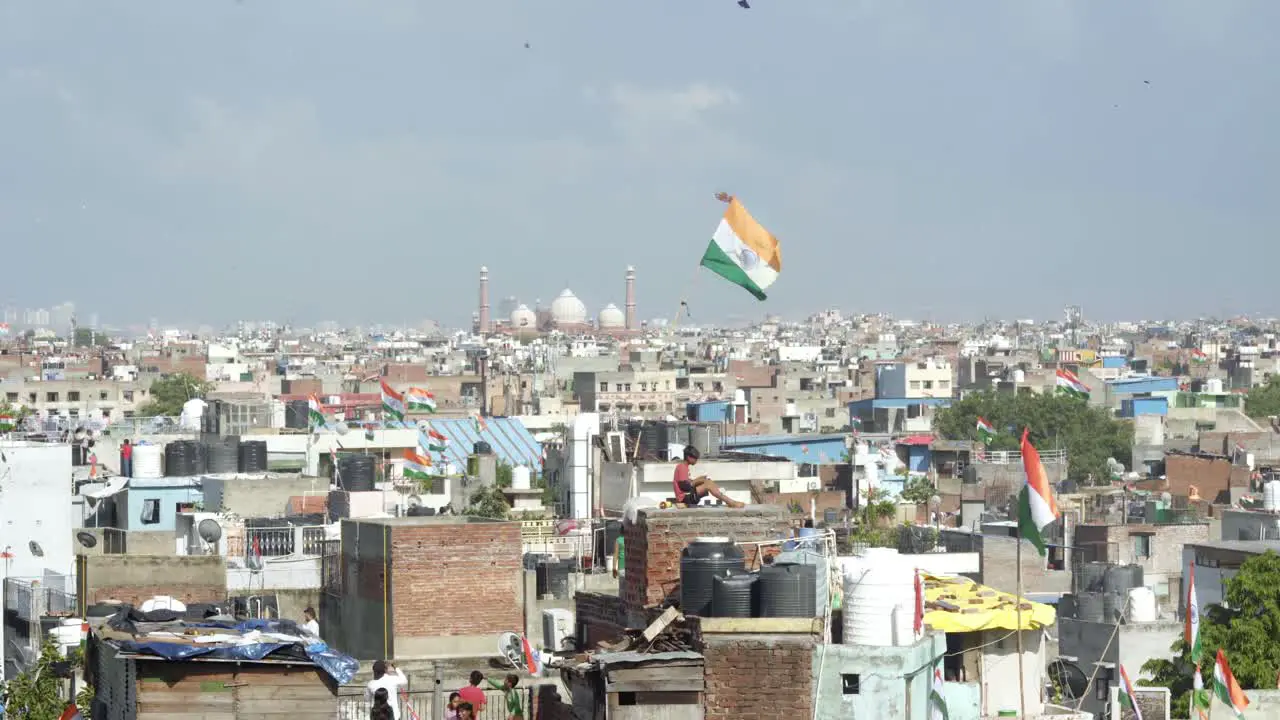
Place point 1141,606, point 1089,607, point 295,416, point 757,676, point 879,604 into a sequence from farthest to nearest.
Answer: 1. point 295,416
2. point 1089,607
3. point 1141,606
4. point 879,604
5. point 757,676

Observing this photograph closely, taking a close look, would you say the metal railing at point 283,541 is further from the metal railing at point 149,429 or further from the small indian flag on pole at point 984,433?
the small indian flag on pole at point 984,433

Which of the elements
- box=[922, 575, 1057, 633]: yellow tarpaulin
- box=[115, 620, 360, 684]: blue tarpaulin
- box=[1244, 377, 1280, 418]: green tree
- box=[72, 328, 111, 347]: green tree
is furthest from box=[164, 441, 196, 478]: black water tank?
box=[72, 328, 111, 347]: green tree

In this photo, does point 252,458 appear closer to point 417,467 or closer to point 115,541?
point 417,467

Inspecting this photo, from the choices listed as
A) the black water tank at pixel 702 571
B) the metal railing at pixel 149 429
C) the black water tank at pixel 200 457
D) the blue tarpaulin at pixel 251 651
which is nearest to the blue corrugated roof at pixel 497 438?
the metal railing at pixel 149 429

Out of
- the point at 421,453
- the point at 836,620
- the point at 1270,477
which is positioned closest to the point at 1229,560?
the point at 836,620

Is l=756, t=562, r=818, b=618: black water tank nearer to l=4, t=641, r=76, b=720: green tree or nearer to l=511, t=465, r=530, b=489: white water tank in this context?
l=4, t=641, r=76, b=720: green tree

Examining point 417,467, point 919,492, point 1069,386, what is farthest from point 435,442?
point 1069,386

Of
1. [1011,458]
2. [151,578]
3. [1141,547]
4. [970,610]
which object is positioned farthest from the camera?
[1011,458]
